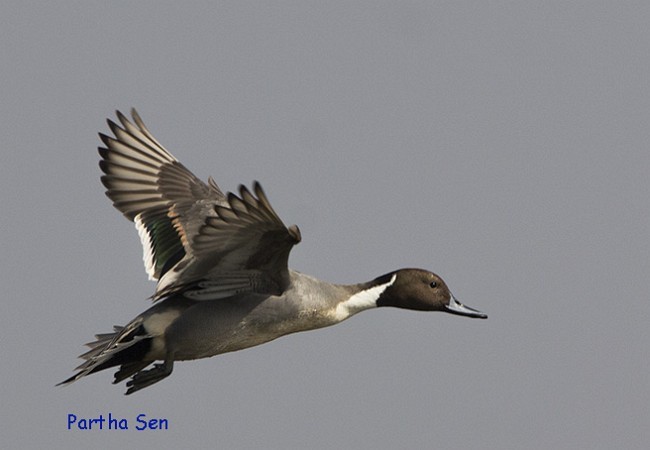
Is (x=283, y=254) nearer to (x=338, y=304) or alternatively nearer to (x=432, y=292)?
(x=338, y=304)

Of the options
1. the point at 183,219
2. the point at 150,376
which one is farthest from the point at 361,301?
the point at 150,376

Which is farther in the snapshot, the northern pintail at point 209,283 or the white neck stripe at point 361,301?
the white neck stripe at point 361,301

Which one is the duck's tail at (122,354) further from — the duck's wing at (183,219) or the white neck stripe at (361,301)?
the white neck stripe at (361,301)

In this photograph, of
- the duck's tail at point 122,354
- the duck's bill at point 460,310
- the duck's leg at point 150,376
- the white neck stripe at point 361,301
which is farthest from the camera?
the duck's bill at point 460,310

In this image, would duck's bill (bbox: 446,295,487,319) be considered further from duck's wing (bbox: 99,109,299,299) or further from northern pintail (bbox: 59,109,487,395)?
duck's wing (bbox: 99,109,299,299)

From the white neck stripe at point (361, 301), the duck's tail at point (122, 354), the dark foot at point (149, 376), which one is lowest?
the dark foot at point (149, 376)

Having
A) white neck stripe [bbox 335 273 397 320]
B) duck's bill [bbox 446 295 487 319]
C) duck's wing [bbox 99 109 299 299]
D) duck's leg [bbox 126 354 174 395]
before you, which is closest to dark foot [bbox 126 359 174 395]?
duck's leg [bbox 126 354 174 395]

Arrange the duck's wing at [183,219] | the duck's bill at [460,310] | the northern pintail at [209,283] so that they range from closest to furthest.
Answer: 1. the duck's wing at [183,219]
2. the northern pintail at [209,283]
3. the duck's bill at [460,310]

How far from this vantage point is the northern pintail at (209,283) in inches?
234

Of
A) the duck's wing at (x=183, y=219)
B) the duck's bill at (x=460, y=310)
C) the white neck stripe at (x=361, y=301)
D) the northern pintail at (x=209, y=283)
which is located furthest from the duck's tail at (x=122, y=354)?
the duck's bill at (x=460, y=310)

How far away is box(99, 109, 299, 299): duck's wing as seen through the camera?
5.77 metres

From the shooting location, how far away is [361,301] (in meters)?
6.96

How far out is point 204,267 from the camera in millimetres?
6156

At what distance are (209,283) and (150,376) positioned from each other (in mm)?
664
